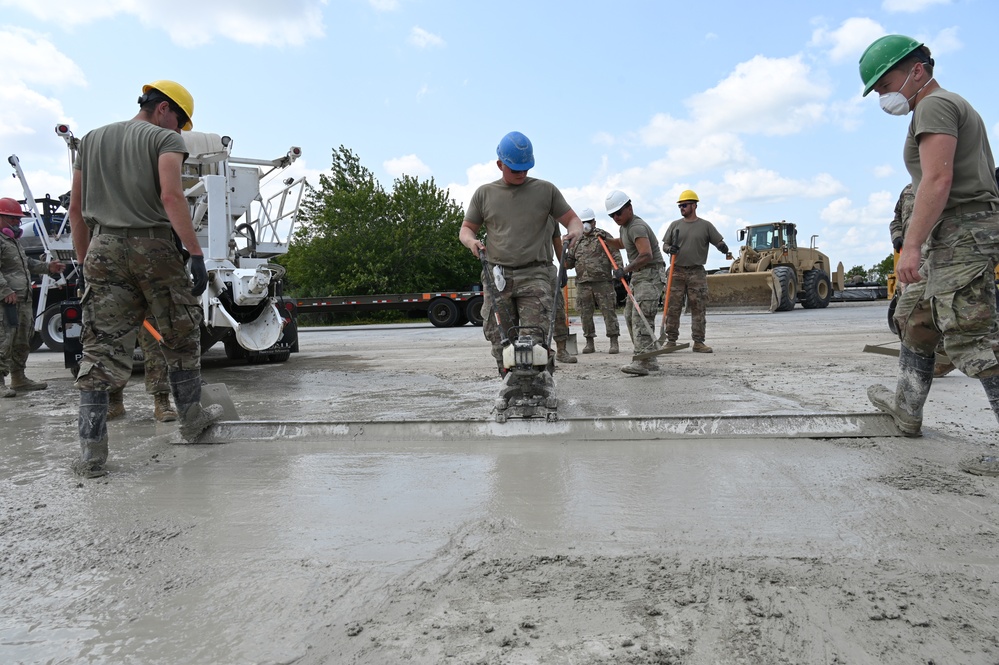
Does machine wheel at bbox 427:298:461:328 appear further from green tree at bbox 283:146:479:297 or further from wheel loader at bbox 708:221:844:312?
green tree at bbox 283:146:479:297

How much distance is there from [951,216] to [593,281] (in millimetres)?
6407

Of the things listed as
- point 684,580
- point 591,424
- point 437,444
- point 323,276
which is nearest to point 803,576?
point 684,580

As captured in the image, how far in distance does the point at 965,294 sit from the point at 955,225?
313 mm

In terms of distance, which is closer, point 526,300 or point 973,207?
point 973,207

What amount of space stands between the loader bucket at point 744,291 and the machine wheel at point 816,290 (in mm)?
3214

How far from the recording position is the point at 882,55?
10.7ft

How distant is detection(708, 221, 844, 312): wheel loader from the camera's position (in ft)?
69.4

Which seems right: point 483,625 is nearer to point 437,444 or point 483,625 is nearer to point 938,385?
point 437,444

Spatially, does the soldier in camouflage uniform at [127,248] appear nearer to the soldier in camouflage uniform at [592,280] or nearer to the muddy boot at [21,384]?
the muddy boot at [21,384]

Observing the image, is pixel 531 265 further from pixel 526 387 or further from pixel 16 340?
pixel 16 340

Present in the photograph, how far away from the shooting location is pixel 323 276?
113 ft

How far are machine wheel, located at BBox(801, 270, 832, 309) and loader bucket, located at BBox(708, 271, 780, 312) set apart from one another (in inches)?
127

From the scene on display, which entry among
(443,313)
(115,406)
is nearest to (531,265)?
(115,406)

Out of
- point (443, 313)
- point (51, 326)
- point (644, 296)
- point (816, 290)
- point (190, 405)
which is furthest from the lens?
point (816, 290)
